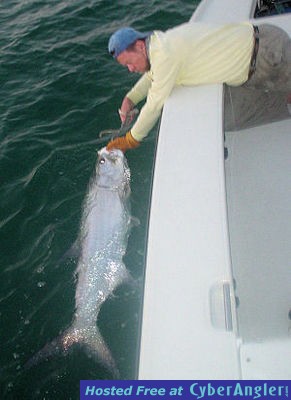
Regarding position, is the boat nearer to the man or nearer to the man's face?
the man

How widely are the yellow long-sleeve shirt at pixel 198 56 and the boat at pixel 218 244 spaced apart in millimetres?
141

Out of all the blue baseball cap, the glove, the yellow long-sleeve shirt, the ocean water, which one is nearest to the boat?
the yellow long-sleeve shirt

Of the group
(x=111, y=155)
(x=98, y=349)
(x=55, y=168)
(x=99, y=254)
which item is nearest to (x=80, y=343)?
(x=98, y=349)

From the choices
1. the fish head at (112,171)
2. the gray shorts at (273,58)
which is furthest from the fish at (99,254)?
the gray shorts at (273,58)

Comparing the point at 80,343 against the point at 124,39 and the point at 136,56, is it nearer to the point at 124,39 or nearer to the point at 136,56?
the point at 136,56

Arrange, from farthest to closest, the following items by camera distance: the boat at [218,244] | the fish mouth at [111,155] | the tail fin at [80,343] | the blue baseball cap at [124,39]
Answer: the fish mouth at [111,155], the tail fin at [80,343], the blue baseball cap at [124,39], the boat at [218,244]

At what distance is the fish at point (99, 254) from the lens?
383 cm

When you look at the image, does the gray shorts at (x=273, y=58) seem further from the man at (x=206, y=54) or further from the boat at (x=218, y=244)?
the boat at (x=218, y=244)

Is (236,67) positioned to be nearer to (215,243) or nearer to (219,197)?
(219,197)

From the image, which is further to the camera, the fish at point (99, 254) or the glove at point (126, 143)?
the glove at point (126, 143)

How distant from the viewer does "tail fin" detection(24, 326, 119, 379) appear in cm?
378

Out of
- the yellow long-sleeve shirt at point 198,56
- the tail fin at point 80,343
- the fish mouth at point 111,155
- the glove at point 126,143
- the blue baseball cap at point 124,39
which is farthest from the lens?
the fish mouth at point 111,155

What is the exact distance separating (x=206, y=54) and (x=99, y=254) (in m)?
2.29

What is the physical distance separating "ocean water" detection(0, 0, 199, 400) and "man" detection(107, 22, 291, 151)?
69.3 inches
